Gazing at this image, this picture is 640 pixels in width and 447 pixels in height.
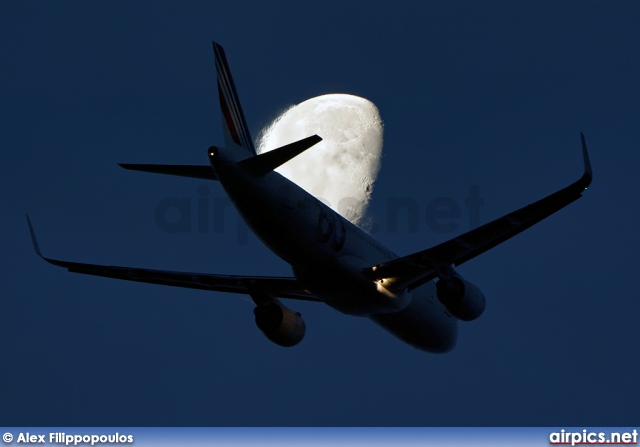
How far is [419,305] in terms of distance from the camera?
141 ft

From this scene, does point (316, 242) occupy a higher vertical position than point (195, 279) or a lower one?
lower

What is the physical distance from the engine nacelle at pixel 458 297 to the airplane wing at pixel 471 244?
0.50m

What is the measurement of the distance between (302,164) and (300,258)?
397 inches

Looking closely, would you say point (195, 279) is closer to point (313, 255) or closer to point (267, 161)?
point (313, 255)

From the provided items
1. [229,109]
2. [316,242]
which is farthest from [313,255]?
[229,109]

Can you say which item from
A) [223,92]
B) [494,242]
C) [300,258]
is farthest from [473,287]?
[223,92]

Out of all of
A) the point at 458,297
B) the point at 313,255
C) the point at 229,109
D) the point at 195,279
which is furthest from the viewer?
the point at 195,279

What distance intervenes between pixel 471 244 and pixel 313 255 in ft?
15.6

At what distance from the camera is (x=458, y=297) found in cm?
3766

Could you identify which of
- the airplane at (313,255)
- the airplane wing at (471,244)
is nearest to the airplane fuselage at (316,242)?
the airplane at (313,255)

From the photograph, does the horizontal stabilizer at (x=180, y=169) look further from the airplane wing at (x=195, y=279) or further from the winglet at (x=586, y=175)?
the winglet at (x=586, y=175)

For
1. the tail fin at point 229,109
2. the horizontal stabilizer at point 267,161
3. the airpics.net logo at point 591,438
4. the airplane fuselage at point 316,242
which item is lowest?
the airpics.net logo at point 591,438

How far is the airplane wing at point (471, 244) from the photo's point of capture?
34.0 m

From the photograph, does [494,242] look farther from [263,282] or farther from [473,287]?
[263,282]
